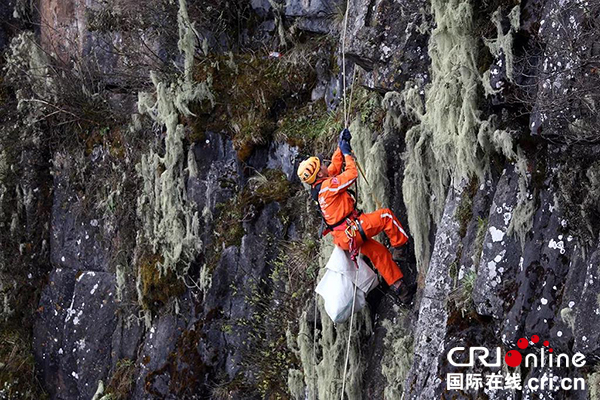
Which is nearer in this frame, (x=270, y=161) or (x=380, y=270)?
(x=380, y=270)

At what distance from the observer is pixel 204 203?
10320 millimetres

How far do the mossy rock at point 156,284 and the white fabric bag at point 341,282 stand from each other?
3171 millimetres

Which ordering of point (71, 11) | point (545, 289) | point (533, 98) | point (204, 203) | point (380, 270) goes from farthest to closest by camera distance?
point (71, 11), point (204, 203), point (380, 270), point (533, 98), point (545, 289)

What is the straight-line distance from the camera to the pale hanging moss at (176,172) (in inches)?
406

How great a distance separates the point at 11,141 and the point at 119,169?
94.4 inches

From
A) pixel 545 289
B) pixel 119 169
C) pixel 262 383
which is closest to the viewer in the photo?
pixel 545 289

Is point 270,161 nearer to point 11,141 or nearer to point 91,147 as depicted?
point 91,147

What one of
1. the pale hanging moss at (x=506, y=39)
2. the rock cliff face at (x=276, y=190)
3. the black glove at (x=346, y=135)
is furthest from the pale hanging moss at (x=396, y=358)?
the pale hanging moss at (x=506, y=39)

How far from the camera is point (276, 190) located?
9617mm

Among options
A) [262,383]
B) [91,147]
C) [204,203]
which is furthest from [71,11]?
[262,383]

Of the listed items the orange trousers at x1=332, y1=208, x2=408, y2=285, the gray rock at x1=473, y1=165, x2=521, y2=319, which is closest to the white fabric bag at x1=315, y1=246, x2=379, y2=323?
the orange trousers at x1=332, y1=208, x2=408, y2=285

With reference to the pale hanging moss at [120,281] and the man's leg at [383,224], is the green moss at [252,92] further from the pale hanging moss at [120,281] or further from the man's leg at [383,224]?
the man's leg at [383,224]

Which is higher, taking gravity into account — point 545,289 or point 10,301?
point 10,301

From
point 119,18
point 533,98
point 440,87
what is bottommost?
point 533,98
